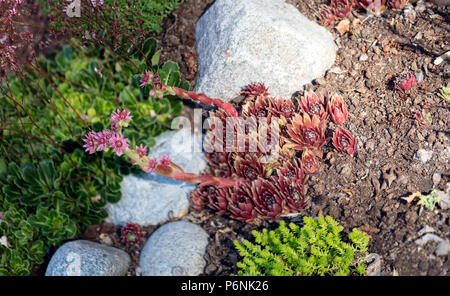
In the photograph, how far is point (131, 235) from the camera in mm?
4359

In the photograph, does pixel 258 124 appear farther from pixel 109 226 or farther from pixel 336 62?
pixel 109 226

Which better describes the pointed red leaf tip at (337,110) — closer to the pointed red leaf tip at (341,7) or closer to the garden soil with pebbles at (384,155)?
the garden soil with pebbles at (384,155)

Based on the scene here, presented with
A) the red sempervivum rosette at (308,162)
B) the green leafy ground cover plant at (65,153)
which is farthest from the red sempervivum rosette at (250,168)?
the green leafy ground cover plant at (65,153)

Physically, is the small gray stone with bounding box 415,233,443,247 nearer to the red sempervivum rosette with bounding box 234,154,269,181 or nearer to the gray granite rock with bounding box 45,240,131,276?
the red sempervivum rosette with bounding box 234,154,269,181

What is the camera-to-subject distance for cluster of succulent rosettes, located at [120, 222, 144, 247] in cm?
435

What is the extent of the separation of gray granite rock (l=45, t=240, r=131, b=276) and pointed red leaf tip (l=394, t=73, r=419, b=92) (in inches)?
132

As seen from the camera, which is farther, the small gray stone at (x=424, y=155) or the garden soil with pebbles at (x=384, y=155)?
the small gray stone at (x=424, y=155)

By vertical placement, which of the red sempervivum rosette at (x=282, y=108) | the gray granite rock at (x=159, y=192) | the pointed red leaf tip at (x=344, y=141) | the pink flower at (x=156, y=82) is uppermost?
the pink flower at (x=156, y=82)

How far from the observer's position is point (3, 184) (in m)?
4.57

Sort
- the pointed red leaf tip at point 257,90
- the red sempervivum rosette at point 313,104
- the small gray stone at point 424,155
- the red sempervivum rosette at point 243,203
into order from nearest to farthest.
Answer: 1. the small gray stone at point 424,155
2. the red sempervivum rosette at point 243,203
3. the red sempervivum rosette at point 313,104
4. the pointed red leaf tip at point 257,90

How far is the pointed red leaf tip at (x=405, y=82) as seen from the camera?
3873mm

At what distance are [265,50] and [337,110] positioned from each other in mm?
1088

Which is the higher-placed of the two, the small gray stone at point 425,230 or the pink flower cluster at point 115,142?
the pink flower cluster at point 115,142

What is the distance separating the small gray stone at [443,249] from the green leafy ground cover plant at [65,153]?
3012mm
